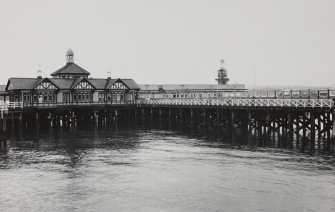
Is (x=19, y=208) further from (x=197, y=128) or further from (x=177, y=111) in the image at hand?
(x=177, y=111)

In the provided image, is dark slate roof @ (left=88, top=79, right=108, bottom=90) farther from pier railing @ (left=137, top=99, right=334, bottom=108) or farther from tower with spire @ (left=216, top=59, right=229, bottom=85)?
tower with spire @ (left=216, top=59, right=229, bottom=85)

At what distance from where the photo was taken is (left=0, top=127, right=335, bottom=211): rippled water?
20.8 m

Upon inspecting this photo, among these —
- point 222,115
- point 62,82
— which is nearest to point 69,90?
point 62,82

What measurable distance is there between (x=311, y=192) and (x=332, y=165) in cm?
729

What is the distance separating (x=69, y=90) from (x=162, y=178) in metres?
45.7

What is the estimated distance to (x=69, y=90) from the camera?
68.6 meters

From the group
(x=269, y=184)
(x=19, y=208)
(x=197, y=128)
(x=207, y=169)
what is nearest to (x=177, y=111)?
(x=197, y=128)

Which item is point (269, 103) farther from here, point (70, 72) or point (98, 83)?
point (70, 72)

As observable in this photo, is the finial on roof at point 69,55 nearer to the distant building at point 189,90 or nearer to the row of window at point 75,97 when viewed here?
the row of window at point 75,97

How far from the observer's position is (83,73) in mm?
75938

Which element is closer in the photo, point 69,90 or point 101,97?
point 69,90

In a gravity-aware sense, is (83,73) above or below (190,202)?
above

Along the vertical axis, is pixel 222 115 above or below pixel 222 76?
below

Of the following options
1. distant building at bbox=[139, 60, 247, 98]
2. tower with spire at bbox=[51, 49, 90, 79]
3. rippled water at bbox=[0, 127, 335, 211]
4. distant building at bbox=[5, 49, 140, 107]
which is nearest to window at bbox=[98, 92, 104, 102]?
distant building at bbox=[5, 49, 140, 107]
